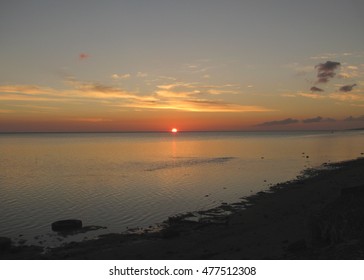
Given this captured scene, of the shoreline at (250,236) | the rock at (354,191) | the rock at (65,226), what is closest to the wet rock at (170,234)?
the shoreline at (250,236)

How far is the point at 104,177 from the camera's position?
52969mm

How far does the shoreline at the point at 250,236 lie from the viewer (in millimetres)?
14383

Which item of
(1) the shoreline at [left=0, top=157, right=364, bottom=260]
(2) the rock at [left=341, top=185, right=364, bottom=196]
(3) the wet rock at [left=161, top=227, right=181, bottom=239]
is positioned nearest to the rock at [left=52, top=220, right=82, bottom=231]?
(1) the shoreline at [left=0, top=157, right=364, bottom=260]

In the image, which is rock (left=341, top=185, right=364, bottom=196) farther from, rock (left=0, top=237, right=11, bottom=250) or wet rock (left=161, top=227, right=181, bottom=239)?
rock (left=0, top=237, right=11, bottom=250)

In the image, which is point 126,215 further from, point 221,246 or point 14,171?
point 14,171

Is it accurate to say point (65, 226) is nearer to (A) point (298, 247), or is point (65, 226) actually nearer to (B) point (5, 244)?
(B) point (5, 244)

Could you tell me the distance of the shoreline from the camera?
47.2 ft

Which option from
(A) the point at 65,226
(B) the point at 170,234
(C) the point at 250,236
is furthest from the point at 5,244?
(C) the point at 250,236

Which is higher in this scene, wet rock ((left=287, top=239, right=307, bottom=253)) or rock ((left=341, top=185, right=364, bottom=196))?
rock ((left=341, top=185, right=364, bottom=196))

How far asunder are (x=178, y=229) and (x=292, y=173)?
3641 centimetres

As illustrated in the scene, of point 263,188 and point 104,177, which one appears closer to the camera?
point 263,188

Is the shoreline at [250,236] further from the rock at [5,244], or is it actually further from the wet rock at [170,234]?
the rock at [5,244]

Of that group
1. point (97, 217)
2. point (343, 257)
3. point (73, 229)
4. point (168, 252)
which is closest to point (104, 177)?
point (97, 217)

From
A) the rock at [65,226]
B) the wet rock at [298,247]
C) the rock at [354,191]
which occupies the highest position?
the rock at [354,191]
